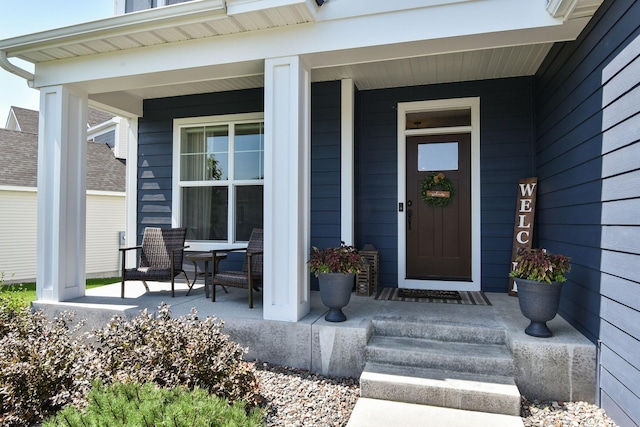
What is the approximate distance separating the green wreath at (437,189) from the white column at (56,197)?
4064mm

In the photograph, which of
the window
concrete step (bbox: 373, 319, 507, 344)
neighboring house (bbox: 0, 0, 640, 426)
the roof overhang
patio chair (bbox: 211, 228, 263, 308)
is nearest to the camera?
neighboring house (bbox: 0, 0, 640, 426)

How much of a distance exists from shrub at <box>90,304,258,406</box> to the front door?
9.17ft

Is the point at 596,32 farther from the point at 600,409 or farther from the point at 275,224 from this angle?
the point at 275,224

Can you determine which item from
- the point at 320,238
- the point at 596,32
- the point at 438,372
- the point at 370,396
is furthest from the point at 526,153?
the point at 370,396

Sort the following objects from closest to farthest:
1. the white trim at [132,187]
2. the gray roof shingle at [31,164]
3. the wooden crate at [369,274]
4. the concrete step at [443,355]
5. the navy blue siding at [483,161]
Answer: the concrete step at [443,355] < the wooden crate at [369,274] < the navy blue siding at [483,161] < the white trim at [132,187] < the gray roof shingle at [31,164]

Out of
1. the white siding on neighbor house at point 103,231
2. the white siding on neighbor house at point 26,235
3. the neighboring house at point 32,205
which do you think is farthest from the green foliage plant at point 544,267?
the white siding on neighbor house at point 103,231

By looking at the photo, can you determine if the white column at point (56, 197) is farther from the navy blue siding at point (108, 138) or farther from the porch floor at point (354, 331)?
the navy blue siding at point (108, 138)

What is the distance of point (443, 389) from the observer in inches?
97.0

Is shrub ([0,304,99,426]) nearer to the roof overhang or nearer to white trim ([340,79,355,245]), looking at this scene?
the roof overhang

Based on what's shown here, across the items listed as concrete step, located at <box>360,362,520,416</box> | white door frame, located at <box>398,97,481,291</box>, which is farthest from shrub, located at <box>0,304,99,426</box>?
white door frame, located at <box>398,97,481,291</box>

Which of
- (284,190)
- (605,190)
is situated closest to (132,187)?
(284,190)

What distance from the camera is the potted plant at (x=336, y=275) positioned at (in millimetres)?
3109

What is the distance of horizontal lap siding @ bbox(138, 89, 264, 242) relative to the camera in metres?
5.43

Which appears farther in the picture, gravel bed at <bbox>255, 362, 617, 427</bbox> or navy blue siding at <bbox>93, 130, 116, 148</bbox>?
navy blue siding at <bbox>93, 130, 116, 148</bbox>
